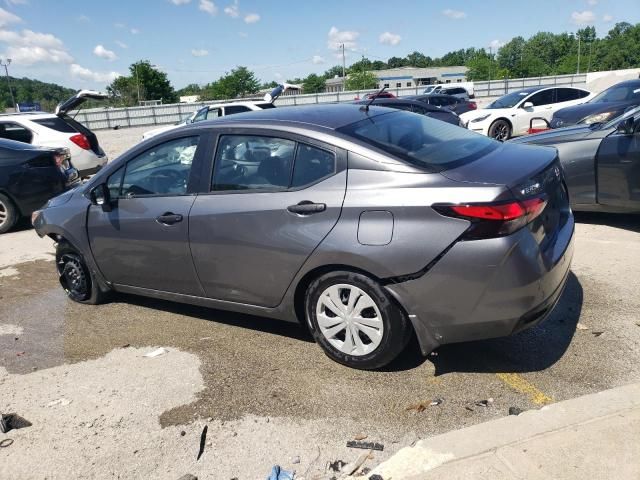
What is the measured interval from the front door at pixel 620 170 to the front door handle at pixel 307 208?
394 centimetres

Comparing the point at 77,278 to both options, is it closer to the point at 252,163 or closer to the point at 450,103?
the point at 252,163

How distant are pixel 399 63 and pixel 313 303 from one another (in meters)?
178

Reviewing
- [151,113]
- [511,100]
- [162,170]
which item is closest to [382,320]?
[162,170]

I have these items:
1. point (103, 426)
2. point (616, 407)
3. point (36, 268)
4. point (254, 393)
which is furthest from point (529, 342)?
point (36, 268)

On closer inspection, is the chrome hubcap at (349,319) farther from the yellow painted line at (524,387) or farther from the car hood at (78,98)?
the car hood at (78,98)

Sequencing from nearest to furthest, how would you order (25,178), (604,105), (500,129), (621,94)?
1. (25,178)
2. (604,105)
3. (621,94)
4. (500,129)

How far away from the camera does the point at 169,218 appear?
4.01 meters

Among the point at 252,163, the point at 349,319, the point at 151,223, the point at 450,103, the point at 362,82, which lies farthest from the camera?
the point at 362,82

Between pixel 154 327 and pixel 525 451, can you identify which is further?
pixel 154 327

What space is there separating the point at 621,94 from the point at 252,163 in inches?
453

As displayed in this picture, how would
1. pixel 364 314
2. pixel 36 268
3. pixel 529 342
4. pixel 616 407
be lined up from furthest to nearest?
pixel 36 268
pixel 529 342
pixel 364 314
pixel 616 407

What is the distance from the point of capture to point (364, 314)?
335cm

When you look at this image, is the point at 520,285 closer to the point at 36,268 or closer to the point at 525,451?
the point at 525,451

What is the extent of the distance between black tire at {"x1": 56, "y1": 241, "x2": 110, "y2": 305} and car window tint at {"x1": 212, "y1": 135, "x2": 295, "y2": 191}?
1.83 metres
